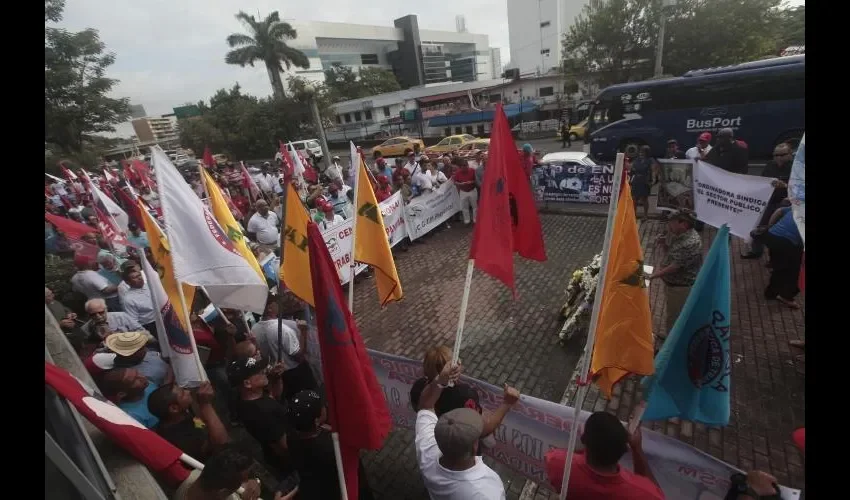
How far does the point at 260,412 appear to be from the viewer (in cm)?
331

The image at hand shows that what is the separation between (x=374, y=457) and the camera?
4.36m

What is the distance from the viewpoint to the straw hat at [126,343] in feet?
13.0

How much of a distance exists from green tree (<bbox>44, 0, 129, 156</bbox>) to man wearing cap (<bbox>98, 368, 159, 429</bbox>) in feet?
141

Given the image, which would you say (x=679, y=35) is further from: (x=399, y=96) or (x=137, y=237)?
(x=137, y=237)

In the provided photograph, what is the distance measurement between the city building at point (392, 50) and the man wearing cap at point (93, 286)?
197 feet

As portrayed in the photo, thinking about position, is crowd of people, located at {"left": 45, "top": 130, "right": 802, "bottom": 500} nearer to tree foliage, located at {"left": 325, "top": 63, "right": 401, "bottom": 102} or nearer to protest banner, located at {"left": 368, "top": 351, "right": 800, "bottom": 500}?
protest banner, located at {"left": 368, "top": 351, "right": 800, "bottom": 500}

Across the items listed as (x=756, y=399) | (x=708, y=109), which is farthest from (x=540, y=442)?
(x=708, y=109)

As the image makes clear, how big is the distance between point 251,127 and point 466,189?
36075 mm

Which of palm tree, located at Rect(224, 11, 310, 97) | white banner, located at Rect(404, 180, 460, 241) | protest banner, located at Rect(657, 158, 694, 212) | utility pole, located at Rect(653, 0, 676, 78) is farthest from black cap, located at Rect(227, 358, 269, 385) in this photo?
palm tree, located at Rect(224, 11, 310, 97)

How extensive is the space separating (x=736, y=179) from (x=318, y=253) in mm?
6125

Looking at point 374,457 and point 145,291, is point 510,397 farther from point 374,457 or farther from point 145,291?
point 145,291

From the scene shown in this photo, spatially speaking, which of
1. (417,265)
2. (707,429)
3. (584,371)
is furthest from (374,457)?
(417,265)

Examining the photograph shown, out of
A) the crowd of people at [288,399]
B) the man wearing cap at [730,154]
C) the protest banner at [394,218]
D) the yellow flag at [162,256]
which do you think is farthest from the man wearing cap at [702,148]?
the yellow flag at [162,256]

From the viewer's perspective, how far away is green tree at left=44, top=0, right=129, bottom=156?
110ft
